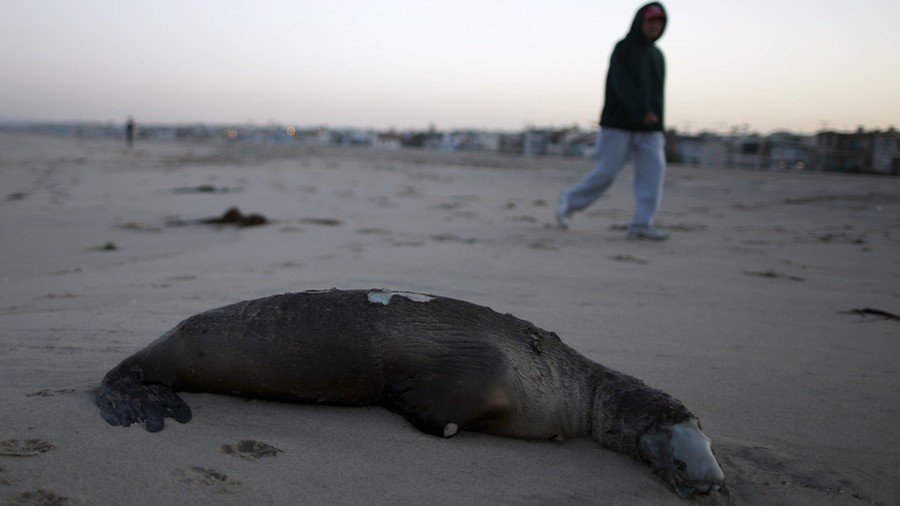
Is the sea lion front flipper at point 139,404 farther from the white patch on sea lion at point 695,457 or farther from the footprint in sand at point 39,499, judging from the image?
the white patch on sea lion at point 695,457

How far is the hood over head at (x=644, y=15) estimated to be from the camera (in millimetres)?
6973

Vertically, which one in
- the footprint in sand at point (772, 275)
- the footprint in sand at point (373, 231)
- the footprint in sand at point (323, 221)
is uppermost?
the footprint in sand at point (772, 275)

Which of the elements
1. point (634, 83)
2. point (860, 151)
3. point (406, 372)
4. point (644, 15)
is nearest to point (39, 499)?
point (406, 372)

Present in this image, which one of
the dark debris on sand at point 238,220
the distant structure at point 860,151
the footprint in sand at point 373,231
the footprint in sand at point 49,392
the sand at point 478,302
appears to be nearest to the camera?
the sand at point 478,302

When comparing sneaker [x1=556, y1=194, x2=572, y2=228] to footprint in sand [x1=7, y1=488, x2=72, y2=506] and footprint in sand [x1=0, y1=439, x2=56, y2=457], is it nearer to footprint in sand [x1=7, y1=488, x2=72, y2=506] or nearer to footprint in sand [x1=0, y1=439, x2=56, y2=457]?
footprint in sand [x1=0, y1=439, x2=56, y2=457]

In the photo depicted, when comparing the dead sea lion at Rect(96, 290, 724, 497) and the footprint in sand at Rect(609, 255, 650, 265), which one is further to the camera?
the footprint in sand at Rect(609, 255, 650, 265)

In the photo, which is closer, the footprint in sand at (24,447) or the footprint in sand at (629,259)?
the footprint in sand at (24,447)

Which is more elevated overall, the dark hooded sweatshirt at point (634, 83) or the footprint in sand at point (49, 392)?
the dark hooded sweatshirt at point (634, 83)

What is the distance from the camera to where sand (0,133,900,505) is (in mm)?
2004

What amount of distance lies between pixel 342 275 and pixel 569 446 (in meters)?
2.92

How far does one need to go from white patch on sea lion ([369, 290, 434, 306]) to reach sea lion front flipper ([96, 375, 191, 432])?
29.8 inches

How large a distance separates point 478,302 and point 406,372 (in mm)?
1843

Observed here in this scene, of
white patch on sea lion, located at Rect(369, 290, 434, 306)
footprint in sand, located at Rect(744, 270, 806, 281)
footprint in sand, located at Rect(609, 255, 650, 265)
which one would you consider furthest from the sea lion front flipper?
footprint in sand, located at Rect(744, 270, 806, 281)

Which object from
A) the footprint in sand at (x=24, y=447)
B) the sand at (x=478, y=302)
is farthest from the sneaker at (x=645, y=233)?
the footprint in sand at (x=24, y=447)
